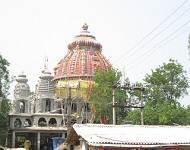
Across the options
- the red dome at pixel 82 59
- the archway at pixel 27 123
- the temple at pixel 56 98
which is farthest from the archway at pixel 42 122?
the red dome at pixel 82 59

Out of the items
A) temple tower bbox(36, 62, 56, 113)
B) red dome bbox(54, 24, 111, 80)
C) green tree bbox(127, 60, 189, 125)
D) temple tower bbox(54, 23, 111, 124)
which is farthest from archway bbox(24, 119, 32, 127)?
green tree bbox(127, 60, 189, 125)

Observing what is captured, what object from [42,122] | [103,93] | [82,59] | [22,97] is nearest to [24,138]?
[42,122]

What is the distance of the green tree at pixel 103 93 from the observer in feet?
138

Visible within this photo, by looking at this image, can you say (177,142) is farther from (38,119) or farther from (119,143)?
(38,119)

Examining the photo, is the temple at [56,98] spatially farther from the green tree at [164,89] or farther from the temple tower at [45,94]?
the green tree at [164,89]

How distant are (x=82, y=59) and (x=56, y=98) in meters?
10.2

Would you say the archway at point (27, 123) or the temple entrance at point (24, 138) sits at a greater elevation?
the archway at point (27, 123)

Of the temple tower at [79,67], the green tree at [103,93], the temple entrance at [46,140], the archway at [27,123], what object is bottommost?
the temple entrance at [46,140]

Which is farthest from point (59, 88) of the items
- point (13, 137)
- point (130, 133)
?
point (130, 133)

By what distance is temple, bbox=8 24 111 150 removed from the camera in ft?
181

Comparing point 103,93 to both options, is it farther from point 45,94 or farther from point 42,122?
point 45,94

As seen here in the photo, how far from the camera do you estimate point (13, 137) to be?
53.6 metres

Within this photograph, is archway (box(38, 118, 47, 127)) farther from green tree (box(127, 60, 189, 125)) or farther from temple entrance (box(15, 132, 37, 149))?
green tree (box(127, 60, 189, 125))

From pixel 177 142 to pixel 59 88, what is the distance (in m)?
42.0
